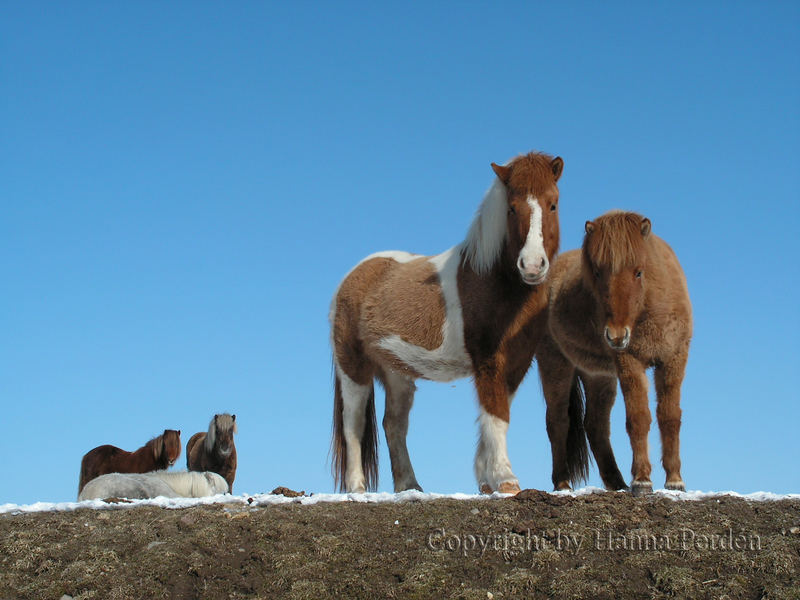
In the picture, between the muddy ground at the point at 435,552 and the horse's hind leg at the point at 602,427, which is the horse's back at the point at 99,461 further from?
the horse's hind leg at the point at 602,427

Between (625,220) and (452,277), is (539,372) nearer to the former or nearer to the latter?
(452,277)

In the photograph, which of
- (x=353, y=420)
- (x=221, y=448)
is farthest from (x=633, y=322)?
(x=221, y=448)

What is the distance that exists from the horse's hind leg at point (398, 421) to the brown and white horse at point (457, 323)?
0.04 feet

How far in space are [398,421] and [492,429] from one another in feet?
7.21

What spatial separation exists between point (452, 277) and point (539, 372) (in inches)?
60.2

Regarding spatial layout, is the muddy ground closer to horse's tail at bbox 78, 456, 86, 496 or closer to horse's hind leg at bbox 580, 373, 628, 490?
horse's hind leg at bbox 580, 373, 628, 490

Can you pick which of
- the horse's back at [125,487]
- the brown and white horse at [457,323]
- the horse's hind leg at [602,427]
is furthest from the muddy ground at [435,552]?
the horse's back at [125,487]

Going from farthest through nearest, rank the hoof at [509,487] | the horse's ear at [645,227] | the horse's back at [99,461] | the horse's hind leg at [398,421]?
the horse's back at [99,461] → the horse's hind leg at [398,421] → the hoof at [509,487] → the horse's ear at [645,227]

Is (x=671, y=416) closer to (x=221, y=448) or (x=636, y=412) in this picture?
(x=636, y=412)

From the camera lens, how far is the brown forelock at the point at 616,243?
7750 mm

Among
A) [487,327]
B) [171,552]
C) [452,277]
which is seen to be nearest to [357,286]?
[452,277]

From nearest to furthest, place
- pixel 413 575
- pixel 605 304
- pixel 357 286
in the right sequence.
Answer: pixel 413 575 → pixel 605 304 → pixel 357 286

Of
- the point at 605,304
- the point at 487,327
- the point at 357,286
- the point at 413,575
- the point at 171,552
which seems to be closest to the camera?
the point at 413,575

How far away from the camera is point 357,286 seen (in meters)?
10.5
